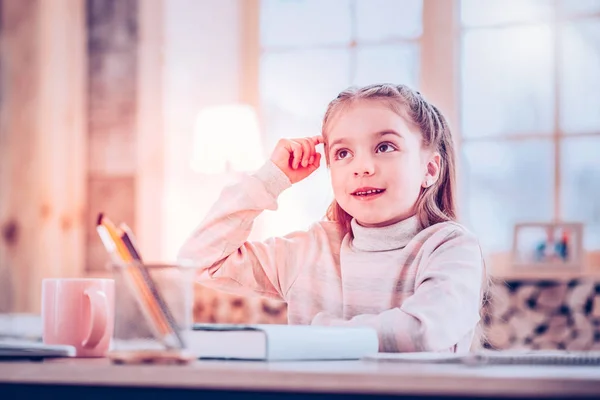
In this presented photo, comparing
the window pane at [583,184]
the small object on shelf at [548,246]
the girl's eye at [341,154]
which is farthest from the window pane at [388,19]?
the girl's eye at [341,154]

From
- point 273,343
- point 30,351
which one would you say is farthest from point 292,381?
point 30,351

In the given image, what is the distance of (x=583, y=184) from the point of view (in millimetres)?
3012

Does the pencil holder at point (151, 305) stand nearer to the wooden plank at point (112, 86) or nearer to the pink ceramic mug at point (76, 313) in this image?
the pink ceramic mug at point (76, 313)

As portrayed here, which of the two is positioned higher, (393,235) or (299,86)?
(299,86)

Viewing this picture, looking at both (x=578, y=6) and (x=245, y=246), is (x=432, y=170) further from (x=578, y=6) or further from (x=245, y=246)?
(x=578, y=6)

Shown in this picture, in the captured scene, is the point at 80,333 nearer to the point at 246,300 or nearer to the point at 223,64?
the point at 246,300

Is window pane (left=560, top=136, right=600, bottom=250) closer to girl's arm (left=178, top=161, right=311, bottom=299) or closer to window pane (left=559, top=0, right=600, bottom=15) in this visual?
window pane (left=559, top=0, right=600, bottom=15)

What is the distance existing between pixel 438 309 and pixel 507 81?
87.1 inches

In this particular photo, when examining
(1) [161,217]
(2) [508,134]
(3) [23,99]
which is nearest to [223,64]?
(1) [161,217]

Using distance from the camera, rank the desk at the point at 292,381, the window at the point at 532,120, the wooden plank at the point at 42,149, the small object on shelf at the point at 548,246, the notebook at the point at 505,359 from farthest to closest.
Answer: the wooden plank at the point at 42,149 < the window at the point at 532,120 < the small object on shelf at the point at 548,246 < the notebook at the point at 505,359 < the desk at the point at 292,381

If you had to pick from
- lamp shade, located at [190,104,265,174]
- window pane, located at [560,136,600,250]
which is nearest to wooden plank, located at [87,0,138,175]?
lamp shade, located at [190,104,265,174]

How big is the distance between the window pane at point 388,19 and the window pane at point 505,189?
0.50 meters

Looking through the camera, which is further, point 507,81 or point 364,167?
point 507,81

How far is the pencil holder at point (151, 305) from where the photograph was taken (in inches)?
30.3
